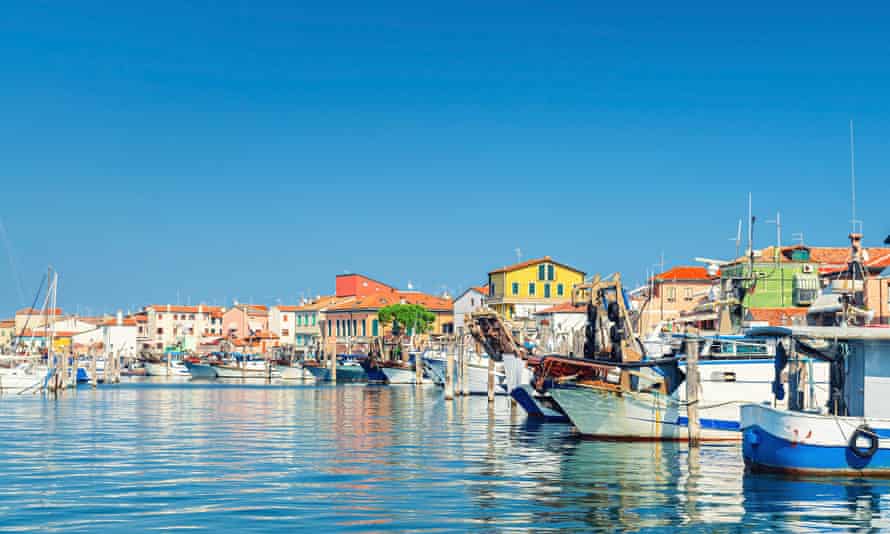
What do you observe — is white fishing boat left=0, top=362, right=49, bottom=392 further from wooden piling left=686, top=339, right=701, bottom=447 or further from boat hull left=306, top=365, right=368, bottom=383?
wooden piling left=686, top=339, right=701, bottom=447

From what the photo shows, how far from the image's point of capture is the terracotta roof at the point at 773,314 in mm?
57250

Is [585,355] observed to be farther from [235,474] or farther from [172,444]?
[235,474]

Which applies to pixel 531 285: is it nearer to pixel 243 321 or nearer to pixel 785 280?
pixel 785 280

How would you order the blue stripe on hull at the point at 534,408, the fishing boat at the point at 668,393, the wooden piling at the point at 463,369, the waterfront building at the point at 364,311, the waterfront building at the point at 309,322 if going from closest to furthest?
the fishing boat at the point at 668,393
the blue stripe on hull at the point at 534,408
the wooden piling at the point at 463,369
the waterfront building at the point at 364,311
the waterfront building at the point at 309,322

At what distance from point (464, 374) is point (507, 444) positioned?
108 feet

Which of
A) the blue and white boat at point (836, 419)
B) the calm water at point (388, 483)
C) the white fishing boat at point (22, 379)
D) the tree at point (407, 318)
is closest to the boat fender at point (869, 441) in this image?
the blue and white boat at point (836, 419)

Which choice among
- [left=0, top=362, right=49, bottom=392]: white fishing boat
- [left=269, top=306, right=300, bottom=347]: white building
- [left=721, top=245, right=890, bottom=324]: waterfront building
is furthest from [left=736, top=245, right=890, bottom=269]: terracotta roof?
[left=269, top=306, right=300, bottom=347]: white building

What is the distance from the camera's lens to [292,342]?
177 meters

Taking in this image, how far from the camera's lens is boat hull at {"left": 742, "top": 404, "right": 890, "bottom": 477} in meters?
29.6

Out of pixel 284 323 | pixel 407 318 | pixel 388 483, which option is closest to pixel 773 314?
pixel 388 483

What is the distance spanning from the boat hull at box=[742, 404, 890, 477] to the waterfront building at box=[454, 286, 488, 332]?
91.0 meters

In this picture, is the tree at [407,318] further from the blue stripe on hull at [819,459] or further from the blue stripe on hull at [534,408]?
the blue stripe on hull at [819,459]

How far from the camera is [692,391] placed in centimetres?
3822

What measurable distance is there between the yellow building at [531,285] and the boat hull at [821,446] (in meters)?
82.8
